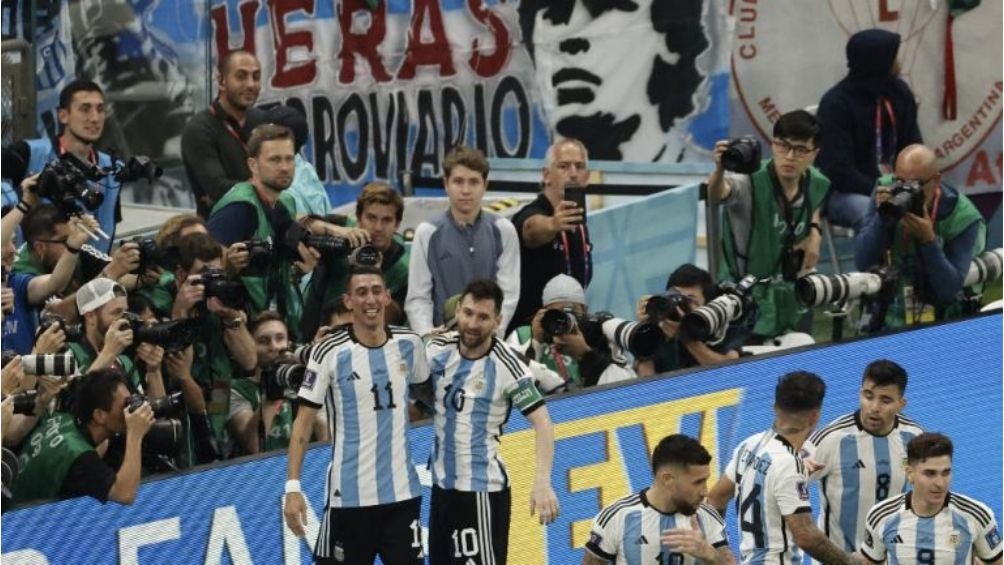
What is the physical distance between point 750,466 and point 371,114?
591cm

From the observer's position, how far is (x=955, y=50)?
1662 cm

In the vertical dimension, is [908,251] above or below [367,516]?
above

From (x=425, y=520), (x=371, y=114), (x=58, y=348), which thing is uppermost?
(x=371, y=114)

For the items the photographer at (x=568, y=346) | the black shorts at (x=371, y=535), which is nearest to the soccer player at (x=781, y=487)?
the photographer at (x=568, y=346)

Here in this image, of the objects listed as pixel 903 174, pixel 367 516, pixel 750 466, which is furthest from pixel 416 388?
pixel 903 174

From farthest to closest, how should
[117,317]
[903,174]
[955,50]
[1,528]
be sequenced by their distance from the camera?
1. [955,50]
2. [903,174]
3. [117,317]
4. [1,528]

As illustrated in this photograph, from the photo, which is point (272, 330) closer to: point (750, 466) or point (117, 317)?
point (117, 317)

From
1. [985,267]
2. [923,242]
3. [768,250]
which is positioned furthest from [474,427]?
[985,267]

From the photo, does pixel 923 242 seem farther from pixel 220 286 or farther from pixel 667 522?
pixel 220 286

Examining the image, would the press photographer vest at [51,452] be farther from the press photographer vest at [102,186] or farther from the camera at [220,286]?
the press photographer vest at [102,186]

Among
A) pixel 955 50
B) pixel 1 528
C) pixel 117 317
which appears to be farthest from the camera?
pixel 955 50

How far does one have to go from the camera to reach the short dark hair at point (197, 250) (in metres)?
12.8

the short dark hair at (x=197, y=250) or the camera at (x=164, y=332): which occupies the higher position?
the short dark hair at (x=197, y=250)

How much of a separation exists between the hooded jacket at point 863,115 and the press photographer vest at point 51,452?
17.9 feet
